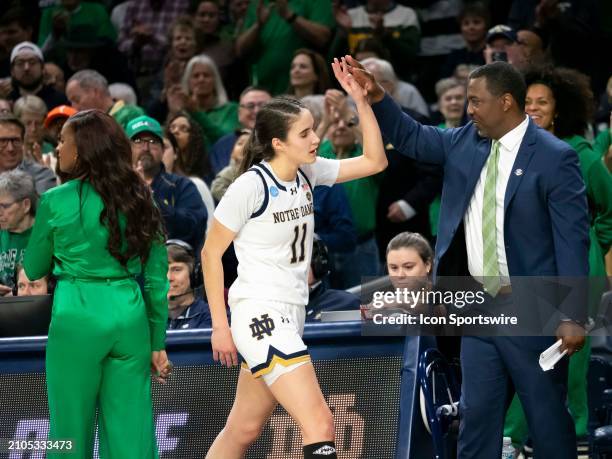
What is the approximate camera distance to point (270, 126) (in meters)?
5.52

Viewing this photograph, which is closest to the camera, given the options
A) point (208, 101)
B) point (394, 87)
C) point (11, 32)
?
point (394, 87)

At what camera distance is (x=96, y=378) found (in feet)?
17.8

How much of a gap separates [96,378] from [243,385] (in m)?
0.63

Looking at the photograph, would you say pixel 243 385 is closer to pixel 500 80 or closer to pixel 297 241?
pixel 297 241

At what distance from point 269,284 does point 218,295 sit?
0.73 feet

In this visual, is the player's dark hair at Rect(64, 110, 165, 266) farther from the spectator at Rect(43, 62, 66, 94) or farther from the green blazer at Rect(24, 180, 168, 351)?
the spectator at Rect(43, 62, 66, 94)

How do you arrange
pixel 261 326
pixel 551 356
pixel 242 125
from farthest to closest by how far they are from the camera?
pixel 242 125 → pixel 551 356 → pixel 261 326

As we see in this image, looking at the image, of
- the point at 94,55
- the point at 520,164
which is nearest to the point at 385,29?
the point at 94,55

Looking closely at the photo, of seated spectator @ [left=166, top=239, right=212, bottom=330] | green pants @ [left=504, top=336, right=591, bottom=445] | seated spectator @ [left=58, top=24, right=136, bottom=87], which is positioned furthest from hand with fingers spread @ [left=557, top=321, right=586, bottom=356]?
seated spectator @ [left=58, top=24, right=136, bottom=87]

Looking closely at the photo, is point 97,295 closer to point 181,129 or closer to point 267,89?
point 181,129

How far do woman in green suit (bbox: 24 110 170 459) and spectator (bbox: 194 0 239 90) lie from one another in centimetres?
688

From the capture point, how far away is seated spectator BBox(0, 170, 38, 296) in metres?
8.34

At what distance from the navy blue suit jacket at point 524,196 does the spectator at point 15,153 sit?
4272mm

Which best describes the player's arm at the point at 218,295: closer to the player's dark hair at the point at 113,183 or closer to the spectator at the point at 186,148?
the player's dark hair at the point at 113,183
